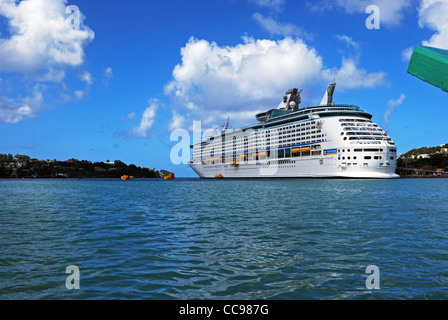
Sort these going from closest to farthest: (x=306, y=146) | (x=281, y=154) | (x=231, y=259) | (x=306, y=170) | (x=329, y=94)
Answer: (x=231, y=259) → (x=306, y=170) → (x=306, y=146) → (x=281, y=154) → (x=329, y=94)

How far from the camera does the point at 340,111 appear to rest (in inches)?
3679

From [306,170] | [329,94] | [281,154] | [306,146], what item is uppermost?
[329,94]

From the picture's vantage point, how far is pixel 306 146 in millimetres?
95625

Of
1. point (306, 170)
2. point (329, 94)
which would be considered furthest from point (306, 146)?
point (329, 94)

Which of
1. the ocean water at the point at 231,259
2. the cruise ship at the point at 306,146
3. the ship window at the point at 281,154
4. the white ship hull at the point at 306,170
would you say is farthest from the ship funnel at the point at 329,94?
the ocean water at the point at 231,259

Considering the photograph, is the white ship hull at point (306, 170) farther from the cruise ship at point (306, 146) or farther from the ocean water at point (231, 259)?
the ocean water at point (231, 259)

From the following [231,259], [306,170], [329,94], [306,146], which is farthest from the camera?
[329,94]

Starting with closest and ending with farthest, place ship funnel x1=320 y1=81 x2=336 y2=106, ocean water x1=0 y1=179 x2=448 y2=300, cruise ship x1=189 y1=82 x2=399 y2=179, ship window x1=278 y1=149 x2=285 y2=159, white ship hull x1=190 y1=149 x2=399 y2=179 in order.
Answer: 1. ocean water x1=0 y1=179 x2=448 y2=300
2. white ship hull x1=190 y1=149 x2=399 y2=179
3. cruise ship x1=189 y1=82 x2=399 y2=179
4. ship window x1=278 y1=149 x2=285 y2=159
5. ship funnel x1=320 y1=81 x2=336 y2=106

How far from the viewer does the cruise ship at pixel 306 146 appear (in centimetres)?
8081

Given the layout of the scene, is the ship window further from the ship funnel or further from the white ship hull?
the ship funnel

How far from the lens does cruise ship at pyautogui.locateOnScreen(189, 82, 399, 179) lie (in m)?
80.8

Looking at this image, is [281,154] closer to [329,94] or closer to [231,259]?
[329,94]

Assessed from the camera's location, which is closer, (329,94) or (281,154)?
(281,154)

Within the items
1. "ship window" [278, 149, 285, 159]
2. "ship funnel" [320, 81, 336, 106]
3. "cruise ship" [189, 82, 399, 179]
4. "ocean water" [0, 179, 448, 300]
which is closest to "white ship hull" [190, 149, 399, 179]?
"cruise ship" [189, 82, 399, 179]
